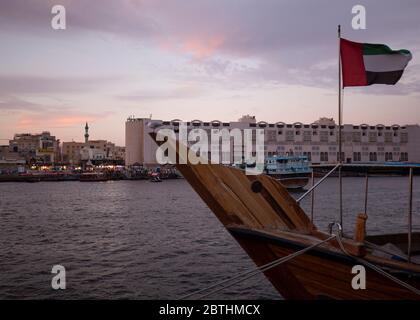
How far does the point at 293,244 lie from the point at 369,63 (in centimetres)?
362

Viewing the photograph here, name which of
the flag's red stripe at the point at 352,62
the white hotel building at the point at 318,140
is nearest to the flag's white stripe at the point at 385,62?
the flag's red stripe at the point at 352,62

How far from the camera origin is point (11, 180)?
104 metres

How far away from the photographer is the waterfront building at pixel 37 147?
146500 mm

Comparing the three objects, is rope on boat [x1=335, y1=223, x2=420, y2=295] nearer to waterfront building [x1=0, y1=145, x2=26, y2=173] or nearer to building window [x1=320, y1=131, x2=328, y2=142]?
building window [x1=320, y1=131, x2=328, y2=142]

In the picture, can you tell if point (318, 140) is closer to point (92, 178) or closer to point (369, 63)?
point (92, 178)

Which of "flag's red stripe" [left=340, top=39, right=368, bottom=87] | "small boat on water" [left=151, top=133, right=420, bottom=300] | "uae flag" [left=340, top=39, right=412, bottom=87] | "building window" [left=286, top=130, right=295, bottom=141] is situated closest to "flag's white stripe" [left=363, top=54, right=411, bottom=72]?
"uae flag" [left=340, top=39, right=412, bottom=87]

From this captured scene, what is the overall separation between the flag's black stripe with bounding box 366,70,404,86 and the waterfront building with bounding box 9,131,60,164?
485ft

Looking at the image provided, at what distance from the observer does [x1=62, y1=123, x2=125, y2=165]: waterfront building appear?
15150 cm

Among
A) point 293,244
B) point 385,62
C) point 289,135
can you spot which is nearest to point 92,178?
point 289,135

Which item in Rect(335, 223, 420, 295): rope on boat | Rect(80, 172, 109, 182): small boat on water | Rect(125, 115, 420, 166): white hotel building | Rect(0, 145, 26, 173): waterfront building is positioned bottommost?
Rect(80, 172, 109, 182): small boat on water

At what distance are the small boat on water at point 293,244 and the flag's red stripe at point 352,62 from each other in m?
1.90

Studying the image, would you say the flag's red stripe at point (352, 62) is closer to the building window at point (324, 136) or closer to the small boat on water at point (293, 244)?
the small boat on water at point (293, 244)

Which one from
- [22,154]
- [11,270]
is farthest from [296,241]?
[22,154]
